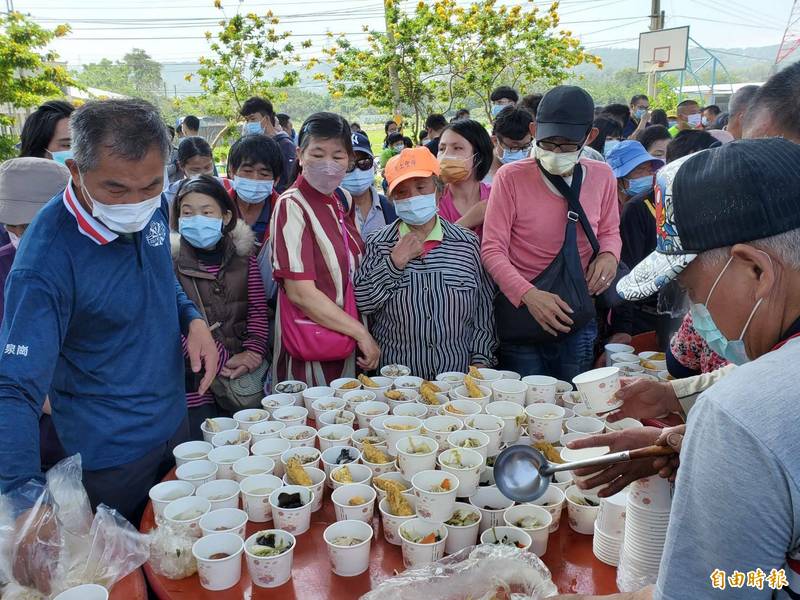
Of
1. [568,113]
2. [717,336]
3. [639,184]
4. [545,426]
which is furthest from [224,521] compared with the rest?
[639,184]

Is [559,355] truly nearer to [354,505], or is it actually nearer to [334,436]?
[334,436]

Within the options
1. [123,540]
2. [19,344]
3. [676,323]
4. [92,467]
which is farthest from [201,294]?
[676,323]

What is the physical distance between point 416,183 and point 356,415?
130 centimetres

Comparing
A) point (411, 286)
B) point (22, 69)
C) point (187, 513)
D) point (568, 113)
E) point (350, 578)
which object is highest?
point (22, 69)

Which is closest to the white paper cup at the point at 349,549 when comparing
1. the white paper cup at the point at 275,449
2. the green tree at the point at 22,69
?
the white paper cup at the point at 275,449

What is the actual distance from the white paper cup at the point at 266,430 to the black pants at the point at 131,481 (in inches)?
12.7

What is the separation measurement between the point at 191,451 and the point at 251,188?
7.56 feet

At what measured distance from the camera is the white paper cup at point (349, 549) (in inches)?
60.7

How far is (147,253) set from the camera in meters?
2.06

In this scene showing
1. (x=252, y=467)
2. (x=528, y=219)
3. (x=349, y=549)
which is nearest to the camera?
(x=349, y=549)

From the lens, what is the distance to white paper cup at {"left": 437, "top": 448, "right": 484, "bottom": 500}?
1761 mm

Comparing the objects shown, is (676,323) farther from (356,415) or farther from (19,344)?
(19,344)

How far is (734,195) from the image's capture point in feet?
3.31

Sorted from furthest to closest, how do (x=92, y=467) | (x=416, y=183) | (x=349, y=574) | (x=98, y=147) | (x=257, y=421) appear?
(x=416, y=183)
(x=257, y=421)
(x=92, y=467)
(x=98, y=147)
(x=349, y=574)
